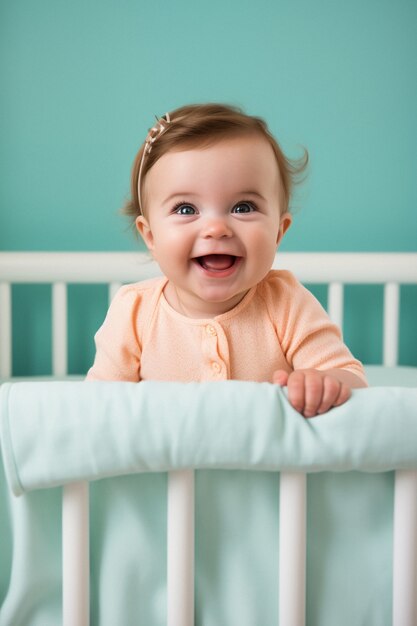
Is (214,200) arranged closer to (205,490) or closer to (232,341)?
(232,341)

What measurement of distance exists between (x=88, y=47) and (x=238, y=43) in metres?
0.29

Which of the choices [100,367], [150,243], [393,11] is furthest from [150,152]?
[393,11]

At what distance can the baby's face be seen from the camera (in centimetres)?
79

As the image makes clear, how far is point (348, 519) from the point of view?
2.05 ft

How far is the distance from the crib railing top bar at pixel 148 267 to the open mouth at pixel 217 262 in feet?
1.77

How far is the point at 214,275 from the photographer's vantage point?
0.81 m

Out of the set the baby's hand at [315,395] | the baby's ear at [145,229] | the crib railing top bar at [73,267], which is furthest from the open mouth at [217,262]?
the crib railing top bar at [73,267]

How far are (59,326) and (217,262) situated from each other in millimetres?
636

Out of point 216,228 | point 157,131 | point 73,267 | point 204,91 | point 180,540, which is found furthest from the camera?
point 204,91

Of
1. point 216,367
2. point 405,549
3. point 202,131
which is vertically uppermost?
point 202,131

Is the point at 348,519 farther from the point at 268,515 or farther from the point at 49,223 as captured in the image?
the point at 49,223

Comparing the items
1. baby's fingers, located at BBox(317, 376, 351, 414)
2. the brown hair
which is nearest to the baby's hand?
baby's fingers, located at BBox(317, 376, 351, 414)

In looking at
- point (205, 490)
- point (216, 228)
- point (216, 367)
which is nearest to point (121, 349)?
point (216, 367)

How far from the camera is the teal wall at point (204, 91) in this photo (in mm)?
1540
